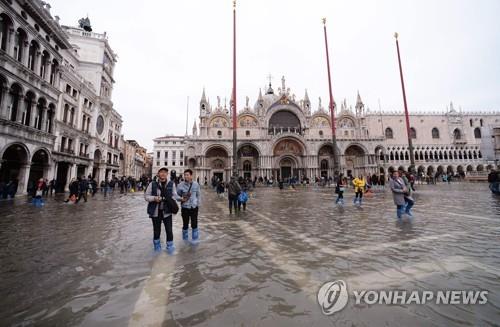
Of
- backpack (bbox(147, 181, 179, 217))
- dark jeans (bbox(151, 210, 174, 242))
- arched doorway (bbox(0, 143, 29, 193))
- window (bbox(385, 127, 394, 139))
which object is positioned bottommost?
dark jeans (bbox(151, 210, 174, 242))

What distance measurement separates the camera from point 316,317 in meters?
2.11

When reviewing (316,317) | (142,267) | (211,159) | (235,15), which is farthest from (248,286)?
(211,159)

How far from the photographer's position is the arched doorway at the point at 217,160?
38.9 meters

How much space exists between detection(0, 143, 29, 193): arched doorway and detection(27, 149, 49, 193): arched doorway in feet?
4.41

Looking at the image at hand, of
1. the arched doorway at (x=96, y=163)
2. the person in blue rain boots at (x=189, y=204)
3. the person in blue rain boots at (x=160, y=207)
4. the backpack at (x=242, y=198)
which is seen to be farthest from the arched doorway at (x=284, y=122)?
the person in blue rain boots at (x=160, y=207)

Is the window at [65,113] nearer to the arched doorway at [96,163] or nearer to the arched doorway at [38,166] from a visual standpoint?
the arched doorway at [38,166]

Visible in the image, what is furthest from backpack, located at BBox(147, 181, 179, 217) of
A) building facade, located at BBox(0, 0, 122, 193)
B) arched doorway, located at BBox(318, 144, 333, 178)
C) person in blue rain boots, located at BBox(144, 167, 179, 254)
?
arched doorway, located at BBox(318, 144, 333, 178)

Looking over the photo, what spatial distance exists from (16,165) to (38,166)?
2.33 meters

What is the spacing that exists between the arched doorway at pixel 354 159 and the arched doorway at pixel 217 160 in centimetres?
2235

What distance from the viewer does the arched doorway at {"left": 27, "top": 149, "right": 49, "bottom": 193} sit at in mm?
17775

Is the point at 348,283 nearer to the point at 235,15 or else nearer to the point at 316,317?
the point at 316,317

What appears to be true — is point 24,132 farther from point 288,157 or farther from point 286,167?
point 286,167

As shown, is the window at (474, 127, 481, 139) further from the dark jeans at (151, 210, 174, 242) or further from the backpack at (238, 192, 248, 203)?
the dark jeans at (151, 210, 174, 242)

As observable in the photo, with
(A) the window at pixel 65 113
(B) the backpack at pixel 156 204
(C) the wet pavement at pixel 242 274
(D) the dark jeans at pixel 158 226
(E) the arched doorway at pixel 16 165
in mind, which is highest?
(A) the window at pixel 65 113
